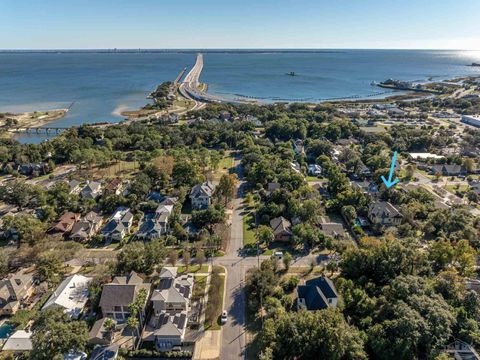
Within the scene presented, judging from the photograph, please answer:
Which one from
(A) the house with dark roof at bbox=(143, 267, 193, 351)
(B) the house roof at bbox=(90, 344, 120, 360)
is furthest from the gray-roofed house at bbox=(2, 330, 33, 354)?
(A) the house with dark roof at bbox=(143, 267, 193, 351)

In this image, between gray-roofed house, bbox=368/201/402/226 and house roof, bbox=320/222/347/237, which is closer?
house roof, bbox=320/222/347/237

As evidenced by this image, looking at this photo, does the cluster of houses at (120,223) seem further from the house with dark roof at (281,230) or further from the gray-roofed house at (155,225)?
the house with dark roof at (281,230)

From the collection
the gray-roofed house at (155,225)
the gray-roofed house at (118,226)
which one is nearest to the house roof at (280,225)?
the gray-roofed house at (155,225)

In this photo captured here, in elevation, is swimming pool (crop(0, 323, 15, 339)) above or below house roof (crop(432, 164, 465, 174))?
below

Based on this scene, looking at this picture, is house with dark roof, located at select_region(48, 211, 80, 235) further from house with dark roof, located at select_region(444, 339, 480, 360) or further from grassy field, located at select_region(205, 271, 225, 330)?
house with dark roof, located at select_region(444, 339, 480, 360)

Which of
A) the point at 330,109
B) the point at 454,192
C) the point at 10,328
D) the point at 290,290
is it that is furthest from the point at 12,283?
the point at 330,109

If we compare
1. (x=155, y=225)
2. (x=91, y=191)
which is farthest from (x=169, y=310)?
(x=91, y=191)
